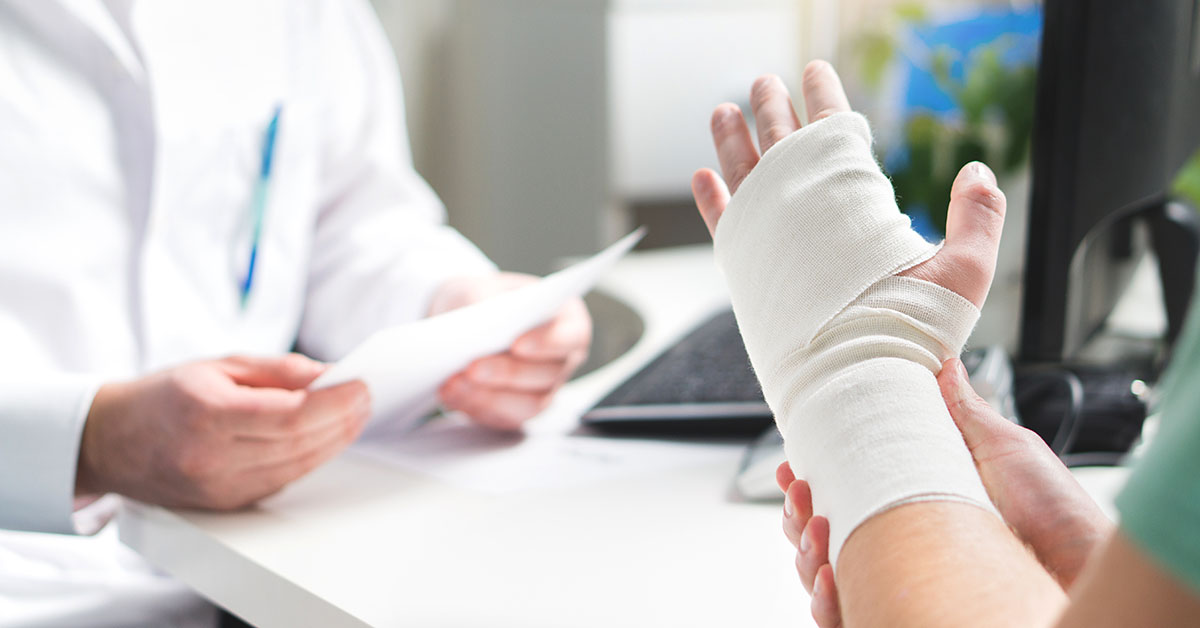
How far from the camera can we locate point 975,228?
328 mm

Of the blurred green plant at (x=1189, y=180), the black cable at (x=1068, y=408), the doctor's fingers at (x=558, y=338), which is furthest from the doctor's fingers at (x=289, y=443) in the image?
the blurred green plant at (x=1189, y=180)

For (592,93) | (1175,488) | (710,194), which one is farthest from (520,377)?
(592,93)

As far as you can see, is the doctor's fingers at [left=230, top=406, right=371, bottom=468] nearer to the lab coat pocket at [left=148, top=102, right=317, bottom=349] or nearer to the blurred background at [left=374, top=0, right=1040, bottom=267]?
the lab coat pocket at [left=148, top=102, right=317, bottom=349]

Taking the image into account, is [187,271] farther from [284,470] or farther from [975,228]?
[975,228]

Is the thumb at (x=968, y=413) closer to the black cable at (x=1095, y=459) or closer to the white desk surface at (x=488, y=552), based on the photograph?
the white desk surface at (x=488, y=552)

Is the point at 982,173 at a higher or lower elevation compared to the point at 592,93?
higher

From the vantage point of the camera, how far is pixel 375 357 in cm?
44

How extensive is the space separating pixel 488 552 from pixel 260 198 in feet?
1.43

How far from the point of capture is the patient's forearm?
0.23 metres

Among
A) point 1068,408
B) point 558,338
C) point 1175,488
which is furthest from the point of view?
point 558,338

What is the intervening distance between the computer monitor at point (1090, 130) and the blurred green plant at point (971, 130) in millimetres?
324

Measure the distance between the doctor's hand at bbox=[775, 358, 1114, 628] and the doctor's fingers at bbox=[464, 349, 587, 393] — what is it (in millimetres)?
281

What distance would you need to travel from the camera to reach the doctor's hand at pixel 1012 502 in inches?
11.0

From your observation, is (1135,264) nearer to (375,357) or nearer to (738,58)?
(375,357)
